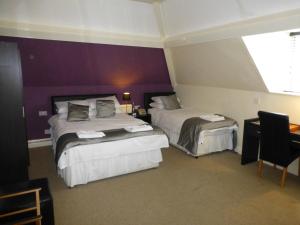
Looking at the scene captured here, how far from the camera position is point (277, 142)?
119 inches

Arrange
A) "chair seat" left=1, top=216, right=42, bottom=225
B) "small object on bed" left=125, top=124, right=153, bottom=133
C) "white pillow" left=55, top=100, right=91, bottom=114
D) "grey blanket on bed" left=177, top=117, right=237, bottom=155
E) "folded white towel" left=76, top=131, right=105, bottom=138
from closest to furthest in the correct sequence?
"chair seat" left=1, top=216, right=42, bottom=225 → "folded white towel" left=76, top=131, right=105, bottom=138 → "small object on bed" left=125, top=124, right=153, bottom=133 → "grey blanket on bed" left=177, top=117, right=237, bottom=155 → "white pillow" left=55, top=100, right=91, bottom=114

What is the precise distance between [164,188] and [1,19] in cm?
312

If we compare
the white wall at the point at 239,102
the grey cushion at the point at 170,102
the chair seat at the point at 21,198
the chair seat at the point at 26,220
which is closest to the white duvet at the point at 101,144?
the chair seat at the point at 21,198

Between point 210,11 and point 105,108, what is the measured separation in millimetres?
2337

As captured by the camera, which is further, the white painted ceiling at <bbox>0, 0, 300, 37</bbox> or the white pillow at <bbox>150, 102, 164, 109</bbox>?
the white pillow at <bbox>150, 102, 164, 109</bbox>

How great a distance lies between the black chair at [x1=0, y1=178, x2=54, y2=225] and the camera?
6.24ft

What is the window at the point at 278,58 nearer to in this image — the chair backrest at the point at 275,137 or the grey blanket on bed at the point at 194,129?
the chair backrest at the point at 275,137

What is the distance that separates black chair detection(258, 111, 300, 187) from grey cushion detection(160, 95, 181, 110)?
2200 millimetres

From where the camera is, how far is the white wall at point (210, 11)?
2.62 metres

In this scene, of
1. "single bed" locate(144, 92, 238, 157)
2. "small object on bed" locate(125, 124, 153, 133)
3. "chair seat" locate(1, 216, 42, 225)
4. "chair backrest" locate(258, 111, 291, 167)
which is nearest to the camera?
"chair seat" locate(1, 216, 42, 225)

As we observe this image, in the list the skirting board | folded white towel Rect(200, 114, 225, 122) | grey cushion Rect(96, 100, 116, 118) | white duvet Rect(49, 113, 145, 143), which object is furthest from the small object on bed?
the skirting board

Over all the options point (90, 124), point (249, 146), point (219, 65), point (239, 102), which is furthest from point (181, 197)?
point (219, 65)

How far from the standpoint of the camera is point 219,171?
3.57 m

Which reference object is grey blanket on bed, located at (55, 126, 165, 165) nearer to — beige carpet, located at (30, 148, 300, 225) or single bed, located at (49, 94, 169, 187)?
single bed, located at (49, 94, 169, 187)
